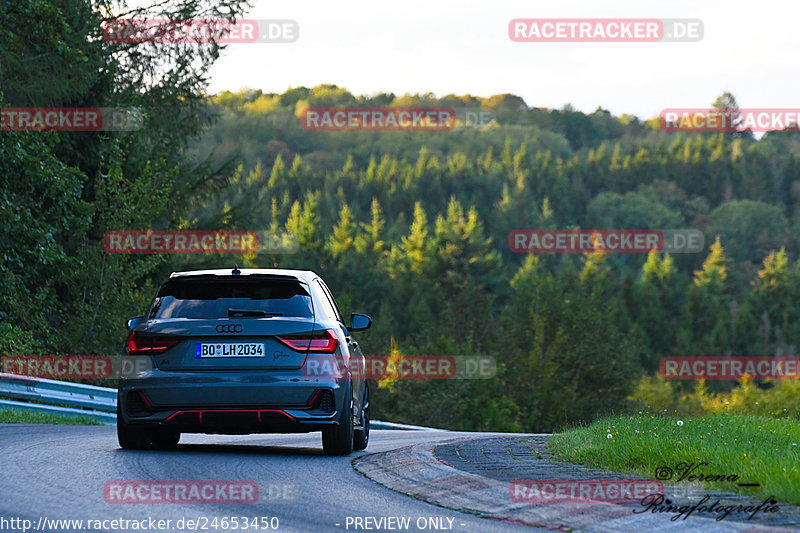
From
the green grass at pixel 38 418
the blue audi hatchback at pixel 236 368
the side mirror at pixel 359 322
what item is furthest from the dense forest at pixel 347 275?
the blue audi hatchback at pixel 236 368

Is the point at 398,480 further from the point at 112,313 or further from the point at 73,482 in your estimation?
the point at 112,313

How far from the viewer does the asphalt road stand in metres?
6.90

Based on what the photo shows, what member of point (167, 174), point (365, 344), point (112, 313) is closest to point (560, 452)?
point (112, 313)

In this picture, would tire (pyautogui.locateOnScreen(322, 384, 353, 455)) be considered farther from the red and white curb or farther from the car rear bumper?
the red and white curb

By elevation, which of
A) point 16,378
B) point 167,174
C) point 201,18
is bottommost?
point 16,378

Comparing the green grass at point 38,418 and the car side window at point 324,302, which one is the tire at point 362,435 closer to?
the car side window at point 324,302

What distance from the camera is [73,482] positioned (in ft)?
28.0

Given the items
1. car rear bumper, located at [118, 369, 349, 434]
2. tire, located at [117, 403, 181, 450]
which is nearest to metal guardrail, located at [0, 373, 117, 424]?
tire, located at [117, 403, 181, 450]

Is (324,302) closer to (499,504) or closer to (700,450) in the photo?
(700,450)

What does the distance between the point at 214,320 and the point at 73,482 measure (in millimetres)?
2334

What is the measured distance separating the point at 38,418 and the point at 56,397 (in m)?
1.25

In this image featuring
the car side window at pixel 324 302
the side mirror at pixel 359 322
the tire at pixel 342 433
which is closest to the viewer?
the tire at pixel 342 433

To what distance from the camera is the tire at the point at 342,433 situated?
10.8 meters

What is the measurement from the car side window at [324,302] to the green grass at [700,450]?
242cm
